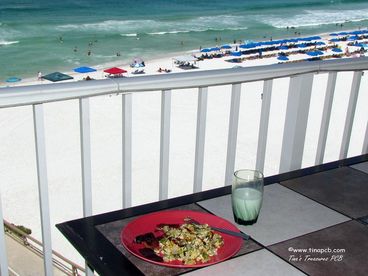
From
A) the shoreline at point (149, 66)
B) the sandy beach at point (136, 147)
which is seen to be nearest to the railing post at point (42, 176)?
the sandy beach at point (136, 147)

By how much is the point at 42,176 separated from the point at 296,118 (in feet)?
3.47

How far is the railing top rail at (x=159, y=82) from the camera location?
57.9 inches

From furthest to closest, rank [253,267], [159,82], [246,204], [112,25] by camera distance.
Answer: [112,25] → [159,82] → [246,204] → [253,267]

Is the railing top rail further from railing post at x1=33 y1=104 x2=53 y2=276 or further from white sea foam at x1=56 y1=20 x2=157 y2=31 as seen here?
white sea foam at x1=56 y1=20 x2=157 y2=31

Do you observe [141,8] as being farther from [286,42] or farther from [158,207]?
[158,207]

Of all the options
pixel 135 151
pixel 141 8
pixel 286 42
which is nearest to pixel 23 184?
pixel 135 151

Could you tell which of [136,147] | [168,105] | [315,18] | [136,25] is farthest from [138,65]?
[315,18]

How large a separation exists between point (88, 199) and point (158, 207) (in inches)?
15.1

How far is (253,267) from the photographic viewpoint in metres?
1.22

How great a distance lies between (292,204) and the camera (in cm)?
156

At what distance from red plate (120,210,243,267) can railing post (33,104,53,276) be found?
0.42 meters

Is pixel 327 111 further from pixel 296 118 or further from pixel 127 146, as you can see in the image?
pixel 127 146

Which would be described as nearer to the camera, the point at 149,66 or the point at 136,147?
the point at 136,147

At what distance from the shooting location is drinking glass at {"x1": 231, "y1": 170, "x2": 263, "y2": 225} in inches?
54.9
